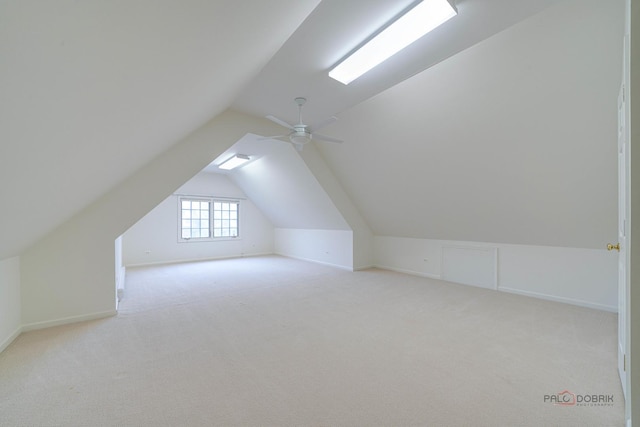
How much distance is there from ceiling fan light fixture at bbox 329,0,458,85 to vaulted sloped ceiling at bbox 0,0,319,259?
0.70 metres

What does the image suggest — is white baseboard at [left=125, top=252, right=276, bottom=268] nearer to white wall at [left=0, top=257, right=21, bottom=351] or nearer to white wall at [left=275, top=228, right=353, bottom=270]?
white wall at [left=275, top=228, right=353, bottom=270]

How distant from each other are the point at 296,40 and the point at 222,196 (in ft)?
21.7

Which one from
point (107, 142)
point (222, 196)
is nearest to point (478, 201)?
point (107, 142)

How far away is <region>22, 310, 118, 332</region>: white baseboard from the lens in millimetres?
2931

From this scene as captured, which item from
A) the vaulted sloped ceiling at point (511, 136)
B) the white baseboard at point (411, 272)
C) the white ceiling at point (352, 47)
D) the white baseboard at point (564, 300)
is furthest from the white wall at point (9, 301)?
the white baseboard at point (564, 300)

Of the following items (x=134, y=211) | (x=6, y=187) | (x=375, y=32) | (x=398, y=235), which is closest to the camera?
(x=6, y=187)

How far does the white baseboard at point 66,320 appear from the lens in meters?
2.93

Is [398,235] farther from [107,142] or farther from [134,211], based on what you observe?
[107,142]

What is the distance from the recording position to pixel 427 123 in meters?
3.60

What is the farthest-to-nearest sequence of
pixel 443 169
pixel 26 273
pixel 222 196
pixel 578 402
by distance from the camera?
pixel 222 196, pixel 443 169, pixel 26 273, pixel 578 402

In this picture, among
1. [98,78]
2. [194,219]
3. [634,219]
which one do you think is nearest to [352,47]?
[98,78]

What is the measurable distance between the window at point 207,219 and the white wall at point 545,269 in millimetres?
5751

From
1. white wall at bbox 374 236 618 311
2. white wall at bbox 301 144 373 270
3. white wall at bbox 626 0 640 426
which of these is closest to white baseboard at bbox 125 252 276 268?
white wall at bbox 301 144 373 270

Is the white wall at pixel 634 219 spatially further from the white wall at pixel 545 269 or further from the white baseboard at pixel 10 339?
the white baseboard at pixel 10 339
